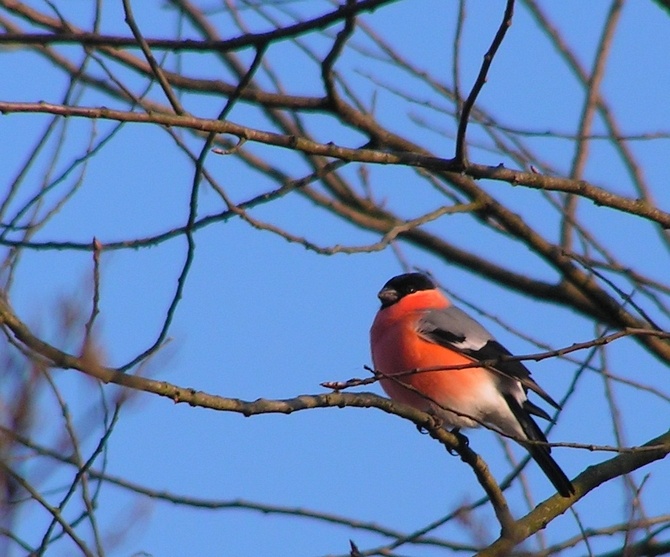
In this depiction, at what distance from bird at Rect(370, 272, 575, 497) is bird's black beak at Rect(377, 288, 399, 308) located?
0.24m

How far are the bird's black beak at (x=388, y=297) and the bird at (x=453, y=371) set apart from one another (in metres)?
0.24

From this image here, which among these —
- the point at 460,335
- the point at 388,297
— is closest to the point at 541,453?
the point at 460,335

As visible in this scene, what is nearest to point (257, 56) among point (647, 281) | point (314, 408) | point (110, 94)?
point (314, 408)

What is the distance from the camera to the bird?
15.8ft

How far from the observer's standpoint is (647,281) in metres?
4.53

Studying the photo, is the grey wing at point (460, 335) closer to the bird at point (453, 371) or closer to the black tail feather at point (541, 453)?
the bird at point (453, 371)

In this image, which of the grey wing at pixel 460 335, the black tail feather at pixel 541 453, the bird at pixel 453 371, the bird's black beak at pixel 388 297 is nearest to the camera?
the black tail feather at pixel 541 453

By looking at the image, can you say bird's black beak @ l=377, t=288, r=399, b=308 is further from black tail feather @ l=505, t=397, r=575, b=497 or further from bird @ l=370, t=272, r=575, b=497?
black tail feather @ l=505, t=397, r=575, b=497

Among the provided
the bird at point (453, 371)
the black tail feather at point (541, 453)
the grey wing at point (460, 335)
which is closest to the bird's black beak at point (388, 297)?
the bird at point (453, 371)

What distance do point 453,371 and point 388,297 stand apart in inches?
37.9

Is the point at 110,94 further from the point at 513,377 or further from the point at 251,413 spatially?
the point at 251,413

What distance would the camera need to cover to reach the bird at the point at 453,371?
4801 mm

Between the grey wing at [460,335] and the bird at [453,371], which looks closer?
the bird at [453,371]

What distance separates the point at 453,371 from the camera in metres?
4.89
